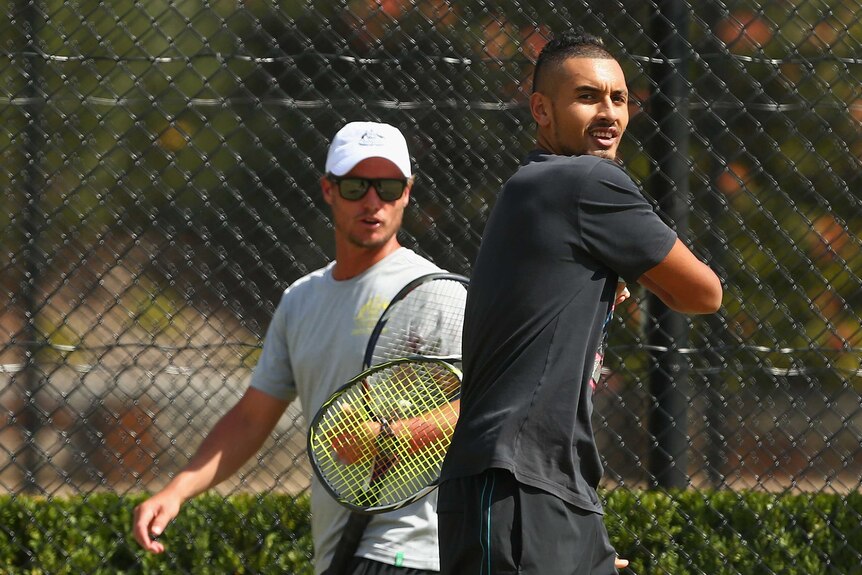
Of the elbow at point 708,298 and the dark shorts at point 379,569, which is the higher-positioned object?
the elbow at point 708,298

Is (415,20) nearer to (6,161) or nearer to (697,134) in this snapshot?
(697,134)

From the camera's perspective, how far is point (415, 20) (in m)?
3.93

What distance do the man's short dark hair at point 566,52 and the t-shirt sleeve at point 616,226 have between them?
0.91 ft

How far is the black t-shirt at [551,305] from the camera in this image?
2072 millimetres

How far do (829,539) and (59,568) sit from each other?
261 centimetres

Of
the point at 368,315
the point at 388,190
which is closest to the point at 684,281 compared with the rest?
the point at 368,315

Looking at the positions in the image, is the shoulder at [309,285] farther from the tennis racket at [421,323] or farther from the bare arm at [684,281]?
the bare arm at [684,281]

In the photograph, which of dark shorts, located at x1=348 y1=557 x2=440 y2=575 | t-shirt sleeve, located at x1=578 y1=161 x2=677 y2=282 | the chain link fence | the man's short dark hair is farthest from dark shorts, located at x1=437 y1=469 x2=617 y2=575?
the chain link fence

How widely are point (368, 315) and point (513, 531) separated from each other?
0.89 metres

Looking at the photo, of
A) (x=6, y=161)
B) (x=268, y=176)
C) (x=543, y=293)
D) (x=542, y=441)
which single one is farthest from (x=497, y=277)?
(x=6, y=161)

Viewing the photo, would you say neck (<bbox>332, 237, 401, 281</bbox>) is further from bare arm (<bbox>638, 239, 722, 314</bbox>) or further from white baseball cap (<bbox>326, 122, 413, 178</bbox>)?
bare arm (<bbox>638, 239, 722, 314</bbox>)

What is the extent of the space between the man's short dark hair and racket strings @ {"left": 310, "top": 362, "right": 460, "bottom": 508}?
2.42ft

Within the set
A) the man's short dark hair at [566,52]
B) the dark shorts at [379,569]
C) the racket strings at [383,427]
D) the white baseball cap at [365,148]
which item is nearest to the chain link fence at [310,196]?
the white baseball cap at [365,148]

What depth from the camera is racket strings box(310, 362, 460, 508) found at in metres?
2.68
